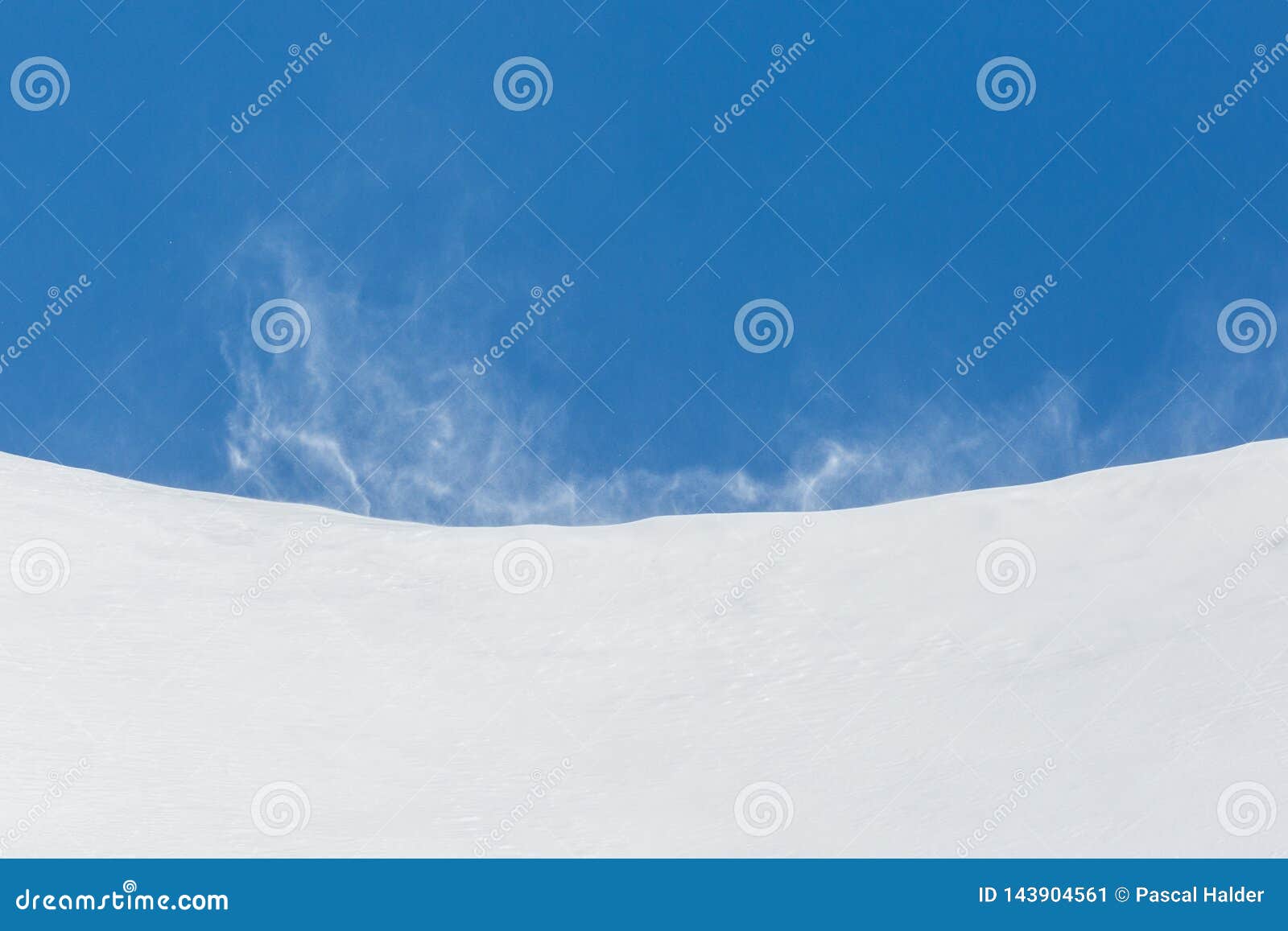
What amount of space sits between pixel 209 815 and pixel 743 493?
10.5 meters

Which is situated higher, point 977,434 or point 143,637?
point 977,434

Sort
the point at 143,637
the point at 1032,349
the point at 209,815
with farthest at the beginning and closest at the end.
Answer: the point at 1032,349
the point at 143,637
the point at 209,815

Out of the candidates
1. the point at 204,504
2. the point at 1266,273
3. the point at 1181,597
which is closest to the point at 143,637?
the point at 204,504

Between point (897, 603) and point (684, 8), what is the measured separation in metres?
11.6

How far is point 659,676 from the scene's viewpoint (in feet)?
85.6

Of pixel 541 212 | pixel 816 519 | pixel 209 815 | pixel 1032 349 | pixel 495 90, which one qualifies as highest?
pixel 495 90

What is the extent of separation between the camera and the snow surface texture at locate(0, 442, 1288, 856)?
2417cm

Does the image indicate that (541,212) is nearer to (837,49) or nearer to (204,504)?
(837,49)

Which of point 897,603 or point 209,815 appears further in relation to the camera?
point 897,603

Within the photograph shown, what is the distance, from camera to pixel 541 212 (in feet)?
92.9

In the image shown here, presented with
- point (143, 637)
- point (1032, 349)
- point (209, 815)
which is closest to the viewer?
point (209, 815)

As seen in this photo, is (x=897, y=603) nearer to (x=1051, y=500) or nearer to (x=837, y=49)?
(x=1051, y=500)

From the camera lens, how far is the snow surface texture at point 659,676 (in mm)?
24172

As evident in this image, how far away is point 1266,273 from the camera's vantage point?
2817cm
